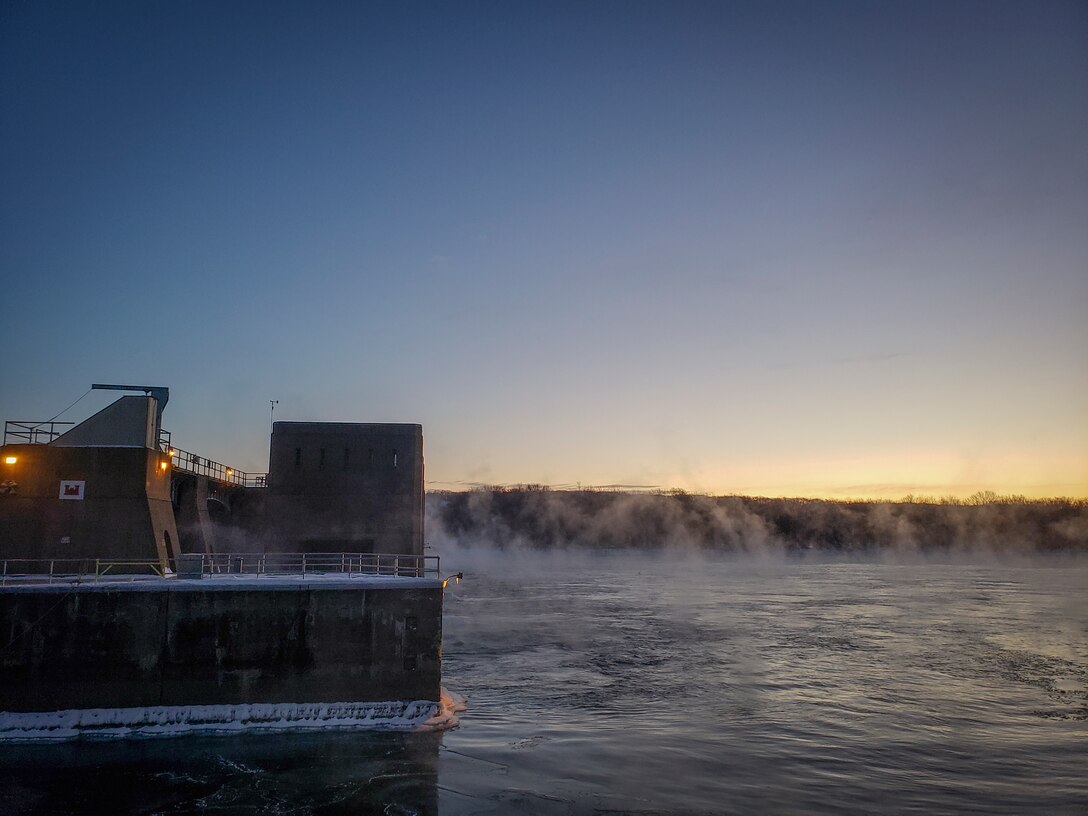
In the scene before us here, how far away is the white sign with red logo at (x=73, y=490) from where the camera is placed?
26609mm

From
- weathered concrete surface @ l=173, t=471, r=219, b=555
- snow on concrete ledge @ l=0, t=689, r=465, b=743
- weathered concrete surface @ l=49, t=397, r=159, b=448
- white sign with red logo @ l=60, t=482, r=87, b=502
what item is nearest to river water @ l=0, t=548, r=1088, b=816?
snow on concrete ledge @ l=0, t=689, r=465, b=743

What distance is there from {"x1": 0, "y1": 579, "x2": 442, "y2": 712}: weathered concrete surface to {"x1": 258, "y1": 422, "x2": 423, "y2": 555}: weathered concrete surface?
10.5 meters

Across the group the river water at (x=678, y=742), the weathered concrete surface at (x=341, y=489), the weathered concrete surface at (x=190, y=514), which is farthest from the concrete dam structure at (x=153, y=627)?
the weathered concrete surface at (x=341, y=489)

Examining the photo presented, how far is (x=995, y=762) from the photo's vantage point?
2120 cm

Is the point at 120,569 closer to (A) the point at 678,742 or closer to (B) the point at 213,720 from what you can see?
(B) the point at 213,720

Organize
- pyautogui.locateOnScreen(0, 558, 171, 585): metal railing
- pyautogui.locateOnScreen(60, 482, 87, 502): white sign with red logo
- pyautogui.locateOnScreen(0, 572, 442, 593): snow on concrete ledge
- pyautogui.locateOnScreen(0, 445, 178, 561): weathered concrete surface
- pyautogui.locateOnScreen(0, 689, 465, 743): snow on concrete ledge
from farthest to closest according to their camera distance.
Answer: pyautogui.locateOnScreen(60, 482, 87, 502): white sign with red logo < pyautogui.locateOnScreen(0, 445, 178, 561): weathered concrete surface < pyautogui.locateOnScreen(0, 558, 171, 585): metal railing < pyautogui.locateOnScreen(0, 572, 442, 593): snow on concrete ledge < pyautogui.locateOnScreen(0, 689, 465, 743): snow on concrete ledge

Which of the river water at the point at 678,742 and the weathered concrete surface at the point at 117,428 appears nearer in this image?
the river water at the point at 678,742

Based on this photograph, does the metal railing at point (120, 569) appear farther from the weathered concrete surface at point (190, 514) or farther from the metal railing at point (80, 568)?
the weathered concrete surface at point (190, 514)

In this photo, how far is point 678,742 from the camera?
73.7 feet

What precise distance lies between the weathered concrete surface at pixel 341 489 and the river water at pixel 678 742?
6.93 m

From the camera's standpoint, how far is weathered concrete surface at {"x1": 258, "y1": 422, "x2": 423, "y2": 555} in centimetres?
3350

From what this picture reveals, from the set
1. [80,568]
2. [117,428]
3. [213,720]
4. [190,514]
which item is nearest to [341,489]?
[190,514]

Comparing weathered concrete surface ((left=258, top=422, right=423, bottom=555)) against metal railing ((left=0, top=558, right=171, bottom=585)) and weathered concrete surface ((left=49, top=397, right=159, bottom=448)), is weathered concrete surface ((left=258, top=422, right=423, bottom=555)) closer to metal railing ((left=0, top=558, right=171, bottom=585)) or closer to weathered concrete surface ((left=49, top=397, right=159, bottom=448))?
weathered concrete surface ((left=49, top=397, right=159, bottom=448))

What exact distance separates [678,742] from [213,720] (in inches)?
531
